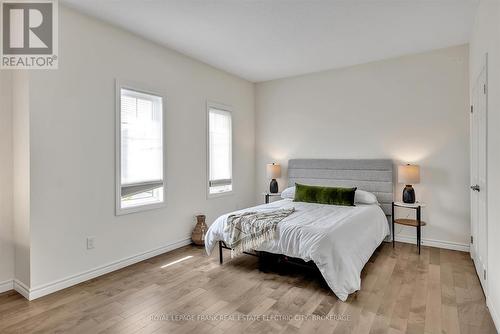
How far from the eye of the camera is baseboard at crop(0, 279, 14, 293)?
2.69m

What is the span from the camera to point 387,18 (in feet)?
9.94

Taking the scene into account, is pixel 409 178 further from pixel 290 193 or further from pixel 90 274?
pixel 90 274

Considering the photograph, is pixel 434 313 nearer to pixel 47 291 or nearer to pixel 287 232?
pixel 287 232

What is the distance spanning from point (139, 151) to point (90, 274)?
1.46m

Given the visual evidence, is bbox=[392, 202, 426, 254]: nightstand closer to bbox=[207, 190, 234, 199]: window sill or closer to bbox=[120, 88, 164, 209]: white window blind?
bbox=[207, 190, 234, 199]: window sill

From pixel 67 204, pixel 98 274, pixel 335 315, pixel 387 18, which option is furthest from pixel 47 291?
pixel 387 18

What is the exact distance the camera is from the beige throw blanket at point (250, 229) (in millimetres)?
2953

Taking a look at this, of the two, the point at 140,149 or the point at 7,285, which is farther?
the point at 140,149

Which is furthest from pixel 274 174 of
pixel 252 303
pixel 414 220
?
pixel 252 303

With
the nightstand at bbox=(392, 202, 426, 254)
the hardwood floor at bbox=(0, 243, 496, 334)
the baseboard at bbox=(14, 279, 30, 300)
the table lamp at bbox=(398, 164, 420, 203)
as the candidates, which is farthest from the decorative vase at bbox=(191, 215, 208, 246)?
the table lamp at bbox=(398, 164, 420, 203)

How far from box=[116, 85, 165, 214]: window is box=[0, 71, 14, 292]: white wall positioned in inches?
37.7

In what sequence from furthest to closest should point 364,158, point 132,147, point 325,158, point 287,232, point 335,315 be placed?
point 325,158
point 364,158
point 132,147
point 287,232
point 335,315

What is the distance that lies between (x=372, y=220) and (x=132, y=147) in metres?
3.06

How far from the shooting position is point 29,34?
8.94 feet
